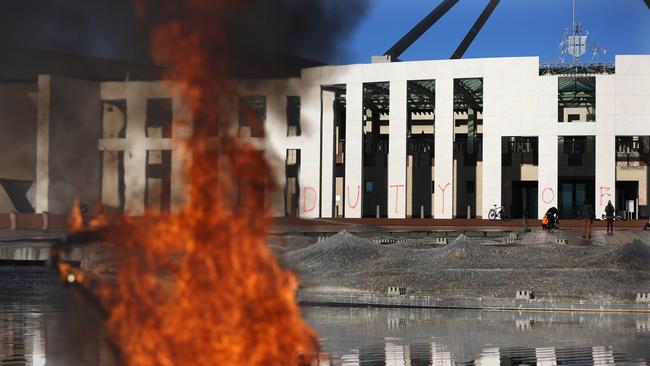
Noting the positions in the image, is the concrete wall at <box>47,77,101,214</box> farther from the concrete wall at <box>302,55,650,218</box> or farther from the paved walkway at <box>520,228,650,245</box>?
the concrete wall at <box>302,55,650,218</box>

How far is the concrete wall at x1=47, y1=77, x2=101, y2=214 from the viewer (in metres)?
7.14

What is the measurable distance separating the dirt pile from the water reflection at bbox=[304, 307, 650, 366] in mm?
4320

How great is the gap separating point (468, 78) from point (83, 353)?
47.8 m

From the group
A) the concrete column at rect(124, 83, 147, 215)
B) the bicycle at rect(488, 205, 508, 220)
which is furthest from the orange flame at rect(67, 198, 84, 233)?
the bicycle at rect(488, 205, 508, 220)

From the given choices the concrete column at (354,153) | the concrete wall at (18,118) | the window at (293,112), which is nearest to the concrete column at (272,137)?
the window at (293,112)

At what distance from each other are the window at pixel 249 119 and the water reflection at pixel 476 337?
463 cm

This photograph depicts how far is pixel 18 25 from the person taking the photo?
6.50 m

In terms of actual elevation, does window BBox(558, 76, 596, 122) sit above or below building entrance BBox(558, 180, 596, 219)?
above

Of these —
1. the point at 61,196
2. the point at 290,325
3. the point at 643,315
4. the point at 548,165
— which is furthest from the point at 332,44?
the point at 548,165

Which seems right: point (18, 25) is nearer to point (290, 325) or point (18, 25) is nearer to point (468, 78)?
point (290, 325)

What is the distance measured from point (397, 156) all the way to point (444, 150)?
281 centimetres

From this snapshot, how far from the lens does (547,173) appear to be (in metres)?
54.9

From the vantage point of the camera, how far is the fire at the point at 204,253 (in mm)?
5809

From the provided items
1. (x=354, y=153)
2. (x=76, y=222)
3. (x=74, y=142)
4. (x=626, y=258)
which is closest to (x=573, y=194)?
(x=354, y=153)
